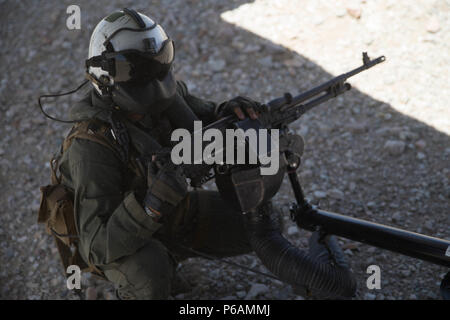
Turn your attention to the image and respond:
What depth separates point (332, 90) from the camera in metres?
3.30

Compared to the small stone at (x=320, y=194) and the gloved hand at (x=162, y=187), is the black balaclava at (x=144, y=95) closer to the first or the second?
the gloved hand at (x=162, y=187)

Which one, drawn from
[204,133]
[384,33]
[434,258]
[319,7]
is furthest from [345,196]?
[319,7]

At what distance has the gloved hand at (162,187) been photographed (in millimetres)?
2545

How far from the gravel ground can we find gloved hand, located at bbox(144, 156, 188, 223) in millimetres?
1273

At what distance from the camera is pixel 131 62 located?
2684 mm

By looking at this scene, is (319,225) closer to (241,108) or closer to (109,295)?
(241,108)

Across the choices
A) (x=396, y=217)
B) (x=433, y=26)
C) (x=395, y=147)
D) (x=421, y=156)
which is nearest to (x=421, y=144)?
(x=421, y=156)

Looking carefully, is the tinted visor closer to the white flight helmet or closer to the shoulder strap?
the white flight helmet

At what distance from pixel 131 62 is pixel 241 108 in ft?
2.72

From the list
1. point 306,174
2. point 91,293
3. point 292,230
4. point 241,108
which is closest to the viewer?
point 241,108

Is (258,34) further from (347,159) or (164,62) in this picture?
(164,62)

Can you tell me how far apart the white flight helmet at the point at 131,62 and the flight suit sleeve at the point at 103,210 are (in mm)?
360

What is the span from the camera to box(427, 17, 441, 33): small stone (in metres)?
5.63

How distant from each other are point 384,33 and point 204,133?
394 centimetres
